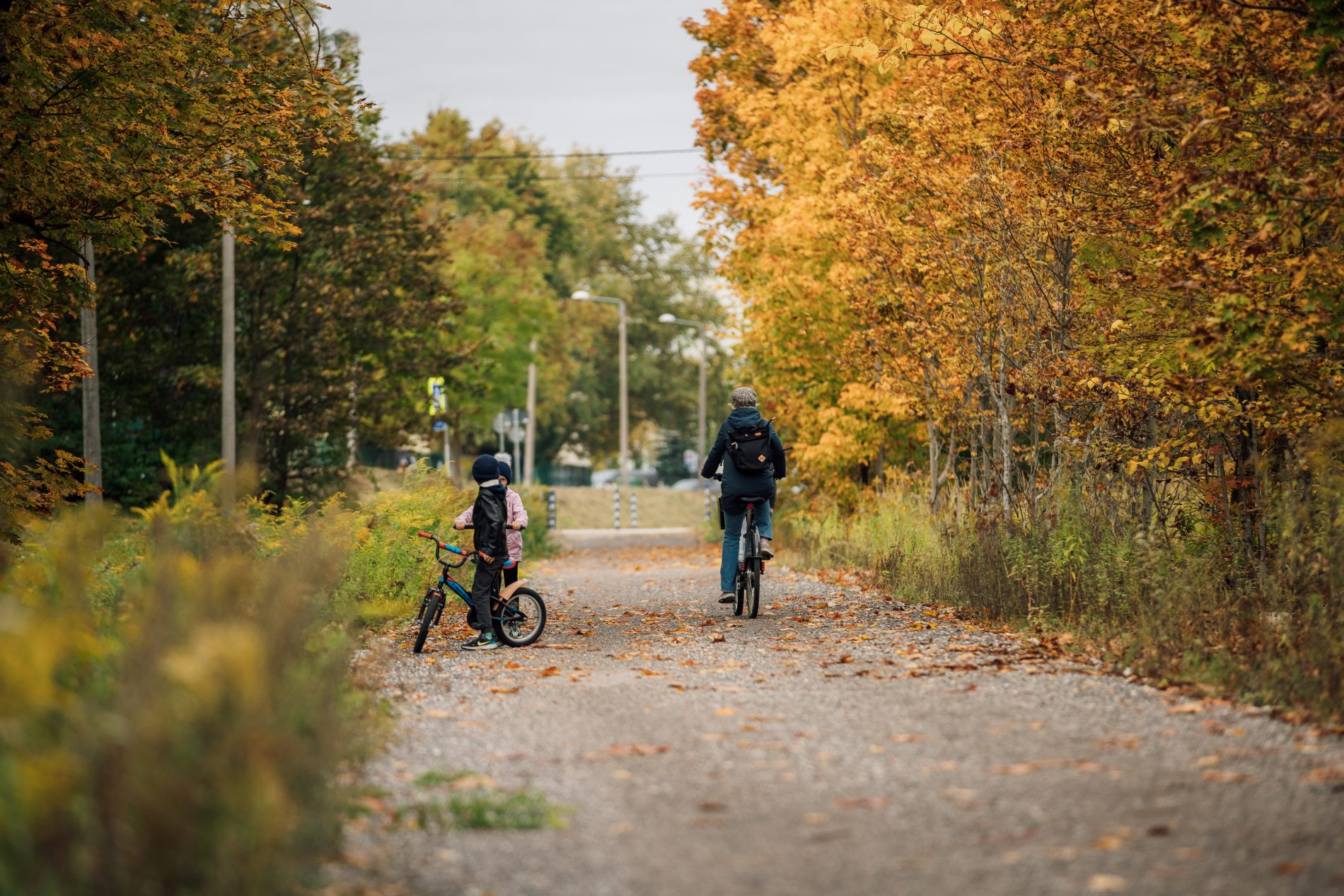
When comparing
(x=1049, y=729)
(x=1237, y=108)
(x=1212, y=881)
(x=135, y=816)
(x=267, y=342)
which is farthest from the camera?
(x=267, y=342)

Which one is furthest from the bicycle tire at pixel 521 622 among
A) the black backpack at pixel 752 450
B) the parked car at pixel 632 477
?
the parked car at pixel 632 477

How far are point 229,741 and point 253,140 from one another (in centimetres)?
1061

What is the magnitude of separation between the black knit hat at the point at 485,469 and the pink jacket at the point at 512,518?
0.75 feet

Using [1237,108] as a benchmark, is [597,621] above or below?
below

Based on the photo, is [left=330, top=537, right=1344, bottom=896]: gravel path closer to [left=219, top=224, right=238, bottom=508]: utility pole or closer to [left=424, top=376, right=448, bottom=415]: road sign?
[left=219, top=224, right=238, bottom=508]: utility pole

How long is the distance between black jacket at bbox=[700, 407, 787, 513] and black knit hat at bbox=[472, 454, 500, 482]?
2324mm

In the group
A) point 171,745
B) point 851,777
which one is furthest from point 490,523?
point 171,745

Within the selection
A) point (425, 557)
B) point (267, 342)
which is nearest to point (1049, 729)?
point (425, 557)

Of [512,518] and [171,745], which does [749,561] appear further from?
[171,745]

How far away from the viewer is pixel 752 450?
12312mm

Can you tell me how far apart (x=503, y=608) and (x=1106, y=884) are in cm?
707

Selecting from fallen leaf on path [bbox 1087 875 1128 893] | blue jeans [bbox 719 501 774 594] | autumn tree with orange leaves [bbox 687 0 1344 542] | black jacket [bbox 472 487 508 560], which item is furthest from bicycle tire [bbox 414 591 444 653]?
fallen leaf on path [bbox 1087 875 1128 893]

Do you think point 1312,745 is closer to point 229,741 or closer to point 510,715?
point 510,715

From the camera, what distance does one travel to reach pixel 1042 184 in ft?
36.1
